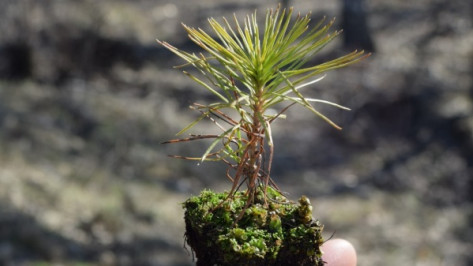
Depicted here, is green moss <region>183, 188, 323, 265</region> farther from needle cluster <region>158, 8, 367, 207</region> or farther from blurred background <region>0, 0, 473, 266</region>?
blurred background <region>0, 0, 473, 266</region>

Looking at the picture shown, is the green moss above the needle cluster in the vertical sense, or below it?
below

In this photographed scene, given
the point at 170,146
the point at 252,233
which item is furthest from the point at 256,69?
the point at 170,146

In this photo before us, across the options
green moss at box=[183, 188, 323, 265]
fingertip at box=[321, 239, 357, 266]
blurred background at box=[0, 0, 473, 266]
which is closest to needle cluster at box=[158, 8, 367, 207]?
green moss at box=[183, 188, 323, 265]

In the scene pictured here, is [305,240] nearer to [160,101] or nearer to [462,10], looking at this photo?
[160,101]

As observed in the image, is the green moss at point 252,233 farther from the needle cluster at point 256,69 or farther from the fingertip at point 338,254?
the fingertip at point 338,254

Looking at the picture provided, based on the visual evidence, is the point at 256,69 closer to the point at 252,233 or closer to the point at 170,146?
the point at 252,233

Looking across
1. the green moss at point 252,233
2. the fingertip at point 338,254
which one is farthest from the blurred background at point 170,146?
the green moss at point 252,233
